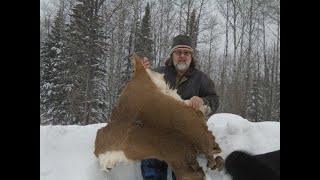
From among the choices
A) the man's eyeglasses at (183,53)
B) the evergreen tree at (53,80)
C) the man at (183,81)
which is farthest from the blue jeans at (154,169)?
the evergreen tree at (53,80)

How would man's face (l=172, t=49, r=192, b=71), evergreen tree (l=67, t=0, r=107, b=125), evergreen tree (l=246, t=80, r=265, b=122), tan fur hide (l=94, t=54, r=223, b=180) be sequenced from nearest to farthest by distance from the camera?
tan fur hide (l=94, t=54, r=223, b=180) → man's face (l=172, t=49, r=192, b=71) → evergreen tree (l=67, t=0, r=107, b=125) → evergreen tree (l=246, t=80, r=265, b=122)

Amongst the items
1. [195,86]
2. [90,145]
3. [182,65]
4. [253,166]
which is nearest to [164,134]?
[195,86]

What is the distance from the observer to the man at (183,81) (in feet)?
10.9

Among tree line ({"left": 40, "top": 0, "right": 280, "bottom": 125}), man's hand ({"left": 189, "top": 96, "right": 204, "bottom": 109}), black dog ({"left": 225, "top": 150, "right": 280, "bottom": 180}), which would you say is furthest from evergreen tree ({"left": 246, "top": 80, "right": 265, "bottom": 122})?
man's hand ({"left": 189, "top": 96, "right": 204, "bottom": 109})

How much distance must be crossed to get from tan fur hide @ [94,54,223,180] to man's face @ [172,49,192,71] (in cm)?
29

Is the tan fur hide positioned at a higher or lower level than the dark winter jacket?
lower

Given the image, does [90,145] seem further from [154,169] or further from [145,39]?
[145,39]

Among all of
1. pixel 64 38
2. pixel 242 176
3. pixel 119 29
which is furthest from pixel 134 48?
pixel 242 176

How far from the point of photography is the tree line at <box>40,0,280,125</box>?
16.4 metres

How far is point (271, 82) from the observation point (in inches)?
836

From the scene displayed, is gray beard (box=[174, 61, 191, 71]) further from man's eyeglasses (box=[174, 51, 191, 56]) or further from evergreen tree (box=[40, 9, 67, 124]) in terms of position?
evergreen tree (box=[40, 9, 67, 124])

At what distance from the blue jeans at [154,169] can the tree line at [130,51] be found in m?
12.6

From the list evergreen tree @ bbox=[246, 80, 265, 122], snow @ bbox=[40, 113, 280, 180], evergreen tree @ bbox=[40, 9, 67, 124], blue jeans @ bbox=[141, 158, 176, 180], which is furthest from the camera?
evergreen tree @ bbox=[246, 80, 265, 122]
